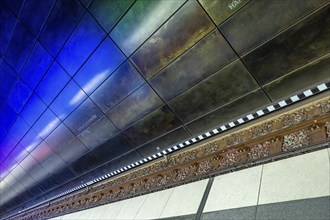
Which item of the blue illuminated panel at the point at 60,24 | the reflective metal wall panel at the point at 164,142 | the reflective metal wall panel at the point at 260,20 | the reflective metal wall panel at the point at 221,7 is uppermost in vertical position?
the blue illuminated panel at the point at 60,24

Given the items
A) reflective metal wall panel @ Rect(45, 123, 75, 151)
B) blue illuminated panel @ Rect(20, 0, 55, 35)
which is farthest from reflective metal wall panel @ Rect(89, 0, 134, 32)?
reflective metal wall panel @ Rect(45, 123, 75, 151)

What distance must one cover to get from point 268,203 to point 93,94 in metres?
4.68

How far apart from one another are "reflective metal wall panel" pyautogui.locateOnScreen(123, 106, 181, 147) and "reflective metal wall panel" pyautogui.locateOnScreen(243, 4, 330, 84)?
196 centimetres

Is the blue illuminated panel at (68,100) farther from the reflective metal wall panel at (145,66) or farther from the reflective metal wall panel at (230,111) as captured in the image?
the reflective metal wall panel at (230,111)

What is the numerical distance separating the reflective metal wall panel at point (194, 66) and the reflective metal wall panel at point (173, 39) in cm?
12

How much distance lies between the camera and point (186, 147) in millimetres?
4883

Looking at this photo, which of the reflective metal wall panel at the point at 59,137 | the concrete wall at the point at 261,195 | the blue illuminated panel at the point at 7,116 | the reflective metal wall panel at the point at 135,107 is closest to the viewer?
the concrete wall at the point at 261,195

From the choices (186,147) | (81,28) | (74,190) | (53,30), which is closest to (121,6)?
(81,28)

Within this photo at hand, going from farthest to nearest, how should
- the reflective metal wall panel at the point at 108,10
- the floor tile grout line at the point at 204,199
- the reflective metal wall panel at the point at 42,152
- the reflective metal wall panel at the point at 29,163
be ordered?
the reflective metal wall panel at the point at 29,163, the reflective metal wall panel at the point at 42,152, the reflective metal wall panel at the point at 108,10, the floor tile grout line at the point at 204,199

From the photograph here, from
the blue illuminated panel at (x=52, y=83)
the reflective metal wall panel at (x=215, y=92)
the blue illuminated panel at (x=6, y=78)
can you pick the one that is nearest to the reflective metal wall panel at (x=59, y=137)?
the blue illuminated panel at (x=52, y=83)

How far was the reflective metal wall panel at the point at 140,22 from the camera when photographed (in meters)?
3.82

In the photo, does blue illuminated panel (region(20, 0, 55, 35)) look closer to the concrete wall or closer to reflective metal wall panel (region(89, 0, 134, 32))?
reflective metal wall panel (region(89, 0, 134, 32))

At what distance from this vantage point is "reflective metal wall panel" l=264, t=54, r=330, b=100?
3.16 m

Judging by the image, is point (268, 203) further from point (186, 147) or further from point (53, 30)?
point (53, 30)
